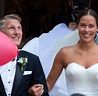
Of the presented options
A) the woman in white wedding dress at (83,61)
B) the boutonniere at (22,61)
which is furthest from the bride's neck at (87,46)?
the boutonniere at (22,61)

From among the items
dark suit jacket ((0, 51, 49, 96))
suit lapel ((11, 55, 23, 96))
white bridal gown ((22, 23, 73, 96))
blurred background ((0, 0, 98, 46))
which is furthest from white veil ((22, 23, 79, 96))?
blurred background ((0, 0, 98, 46))

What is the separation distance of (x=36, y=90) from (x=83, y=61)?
2.95ft

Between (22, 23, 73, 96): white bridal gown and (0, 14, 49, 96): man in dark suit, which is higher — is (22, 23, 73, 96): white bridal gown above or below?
below

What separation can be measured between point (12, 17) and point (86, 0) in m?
1.98

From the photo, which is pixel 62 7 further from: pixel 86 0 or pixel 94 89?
pixel 94 89

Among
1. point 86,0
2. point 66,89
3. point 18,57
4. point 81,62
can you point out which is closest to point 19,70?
point 18,57

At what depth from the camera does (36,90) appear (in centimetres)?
426

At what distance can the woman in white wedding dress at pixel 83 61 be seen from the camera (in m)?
4.85

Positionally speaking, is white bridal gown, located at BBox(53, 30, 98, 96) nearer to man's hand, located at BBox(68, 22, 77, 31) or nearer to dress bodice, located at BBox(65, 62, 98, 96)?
dress bodice, located at BBox(65, 62, 98, 96)

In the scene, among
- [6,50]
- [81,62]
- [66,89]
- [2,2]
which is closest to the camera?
[6,50]

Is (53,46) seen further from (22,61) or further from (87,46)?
(22,61)

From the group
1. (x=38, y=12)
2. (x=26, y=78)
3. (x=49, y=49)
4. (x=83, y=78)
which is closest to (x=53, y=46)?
(x=49, y=49)

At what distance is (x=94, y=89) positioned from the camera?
4.87 meters

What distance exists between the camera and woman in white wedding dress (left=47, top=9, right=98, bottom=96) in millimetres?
4848
